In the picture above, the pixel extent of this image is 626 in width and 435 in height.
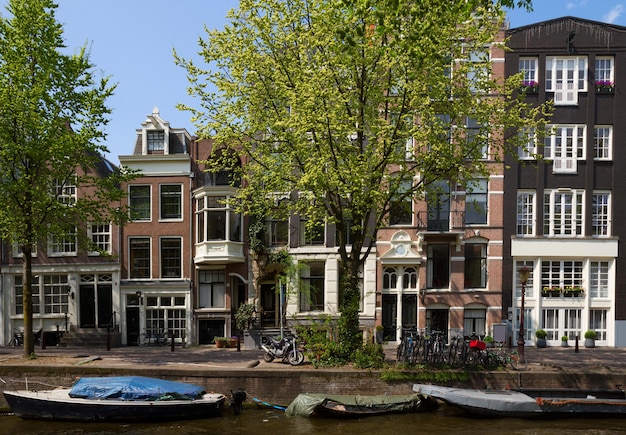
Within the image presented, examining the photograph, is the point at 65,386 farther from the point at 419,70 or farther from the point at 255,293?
the point at 419,70

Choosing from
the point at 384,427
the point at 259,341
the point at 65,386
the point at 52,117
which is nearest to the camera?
the point at 384,427

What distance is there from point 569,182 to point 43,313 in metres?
27.2

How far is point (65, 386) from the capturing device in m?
18.6

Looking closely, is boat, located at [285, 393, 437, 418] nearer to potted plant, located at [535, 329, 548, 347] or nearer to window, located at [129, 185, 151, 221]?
potted plant, located at [535, 329, 548, 347]

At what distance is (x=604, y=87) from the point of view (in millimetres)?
27625

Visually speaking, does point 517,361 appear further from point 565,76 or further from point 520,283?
point 565,76

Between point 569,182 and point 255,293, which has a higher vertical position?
point 569,182

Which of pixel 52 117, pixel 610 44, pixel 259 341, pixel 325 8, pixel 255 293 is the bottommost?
pixel 259 341

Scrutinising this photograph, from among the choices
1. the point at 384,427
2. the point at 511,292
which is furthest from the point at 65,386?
the point at 511,292

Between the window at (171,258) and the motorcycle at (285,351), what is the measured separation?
9292mm

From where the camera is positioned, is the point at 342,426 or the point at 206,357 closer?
the point at 342,426

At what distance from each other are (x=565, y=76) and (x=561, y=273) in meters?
9.84

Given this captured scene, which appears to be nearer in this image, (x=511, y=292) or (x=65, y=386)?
(x=65, y=386)

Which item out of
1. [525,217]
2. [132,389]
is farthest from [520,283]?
[132,389]
